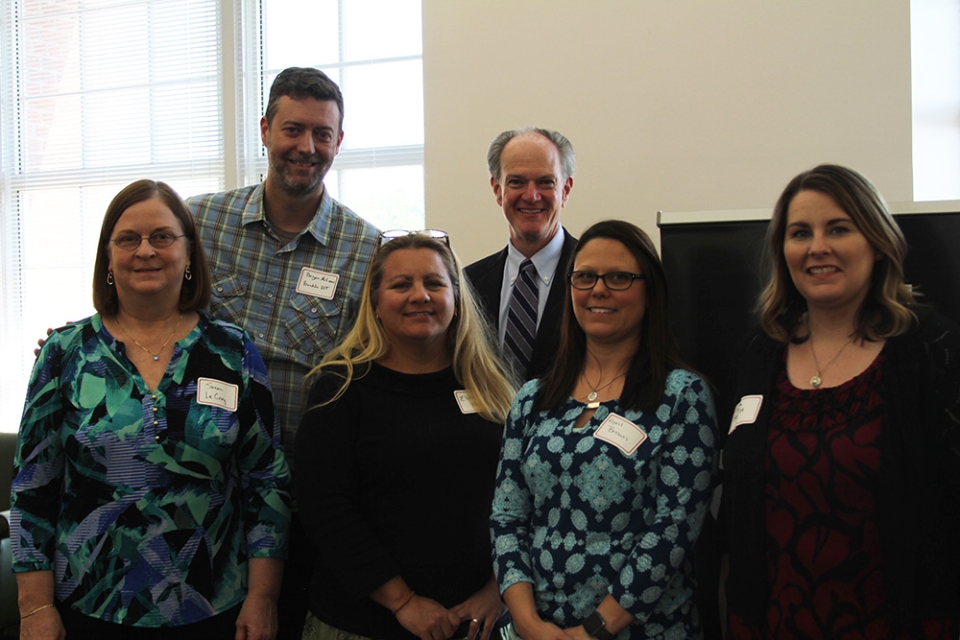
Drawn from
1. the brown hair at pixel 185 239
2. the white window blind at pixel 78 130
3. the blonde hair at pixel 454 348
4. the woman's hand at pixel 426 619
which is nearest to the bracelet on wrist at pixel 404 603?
the woman's hand at pixel 426 619

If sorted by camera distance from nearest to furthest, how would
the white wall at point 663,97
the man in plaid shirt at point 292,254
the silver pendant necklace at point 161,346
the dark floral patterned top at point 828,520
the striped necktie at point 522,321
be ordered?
the dark floral patterned top at point 828,520 < the silver pendant necklace at point 161,346 < the man in plaid shirt at point 292,254 < the striped necktie at point 522,321 < the white wall at point 663,97

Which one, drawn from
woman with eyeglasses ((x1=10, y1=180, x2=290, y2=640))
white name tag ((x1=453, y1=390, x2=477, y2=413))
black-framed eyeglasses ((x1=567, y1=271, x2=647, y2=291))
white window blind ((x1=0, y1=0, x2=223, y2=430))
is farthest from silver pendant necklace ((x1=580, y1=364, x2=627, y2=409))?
white window blind ((x1=0, y1=0, x2=223, y2=430))

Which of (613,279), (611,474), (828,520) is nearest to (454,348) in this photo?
(613,279)

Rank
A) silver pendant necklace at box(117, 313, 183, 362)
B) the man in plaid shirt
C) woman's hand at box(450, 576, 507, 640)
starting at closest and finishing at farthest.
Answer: woman's hand at box(450, 576, 507, 640), silver pendant necklace at box(117, 313, 183, 362), the man in plaid shirt

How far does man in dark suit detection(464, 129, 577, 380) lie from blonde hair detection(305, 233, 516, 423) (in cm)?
31

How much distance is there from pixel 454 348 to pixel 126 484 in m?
0.86

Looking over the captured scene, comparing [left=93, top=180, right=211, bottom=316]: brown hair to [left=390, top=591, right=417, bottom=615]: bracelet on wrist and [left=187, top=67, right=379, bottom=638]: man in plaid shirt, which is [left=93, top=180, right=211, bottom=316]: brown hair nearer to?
[left=187, top=67, right=379, bottom=638]: man in plaid shirt

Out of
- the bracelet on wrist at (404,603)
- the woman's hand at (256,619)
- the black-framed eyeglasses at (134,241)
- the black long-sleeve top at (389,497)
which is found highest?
the black-framed eyeglasses at (134,241)

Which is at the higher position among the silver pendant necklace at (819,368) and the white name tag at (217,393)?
the silver pendant necklace at (819,368)

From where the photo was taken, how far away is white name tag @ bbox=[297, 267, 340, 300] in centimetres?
244

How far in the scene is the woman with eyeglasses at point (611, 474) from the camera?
168 cm

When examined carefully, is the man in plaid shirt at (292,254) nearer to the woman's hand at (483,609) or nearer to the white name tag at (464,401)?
the white name tag at (464,401)

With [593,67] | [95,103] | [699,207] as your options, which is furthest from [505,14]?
[95,103]

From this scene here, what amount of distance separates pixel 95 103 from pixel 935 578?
520 centimetres
